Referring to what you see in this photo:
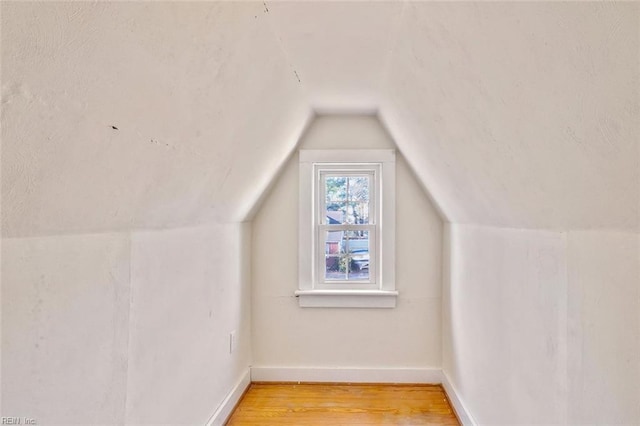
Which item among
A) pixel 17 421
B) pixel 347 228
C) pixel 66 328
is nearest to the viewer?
pixel 17 421

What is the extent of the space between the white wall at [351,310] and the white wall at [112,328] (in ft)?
2.61

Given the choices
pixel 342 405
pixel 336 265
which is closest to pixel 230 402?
pixel 342 405

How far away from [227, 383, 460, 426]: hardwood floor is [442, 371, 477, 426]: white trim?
0.16ft

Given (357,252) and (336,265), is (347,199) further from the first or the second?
(336,265)

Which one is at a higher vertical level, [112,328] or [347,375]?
[112,328]

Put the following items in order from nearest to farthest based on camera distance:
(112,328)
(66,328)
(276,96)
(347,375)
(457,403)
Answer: (66,328), (112,328), (276,96), (457,403), (347,375)

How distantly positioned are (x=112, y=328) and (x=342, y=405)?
1797 millimetres

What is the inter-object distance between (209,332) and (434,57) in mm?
1795

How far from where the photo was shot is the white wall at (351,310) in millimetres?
2930

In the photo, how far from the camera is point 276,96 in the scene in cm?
178

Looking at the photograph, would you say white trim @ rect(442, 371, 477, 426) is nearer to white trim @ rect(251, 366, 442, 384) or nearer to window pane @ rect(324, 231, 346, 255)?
white trim @ rect(251, 366, 442, 384)

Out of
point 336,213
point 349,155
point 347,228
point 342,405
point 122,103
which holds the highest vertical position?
point 349,155

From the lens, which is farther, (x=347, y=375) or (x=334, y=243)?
(x=334, y=243)

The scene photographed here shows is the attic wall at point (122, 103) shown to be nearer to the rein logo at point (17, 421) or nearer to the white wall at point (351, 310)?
the rein logo at point (17, 421)
